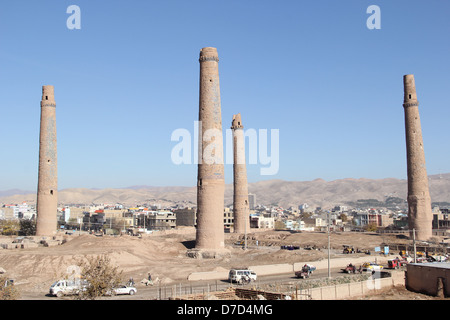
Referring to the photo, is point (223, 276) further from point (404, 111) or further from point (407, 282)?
point (404, 111)

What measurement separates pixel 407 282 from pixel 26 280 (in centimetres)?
2516

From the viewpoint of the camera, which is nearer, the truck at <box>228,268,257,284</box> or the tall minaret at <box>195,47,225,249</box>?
the truck at <box>228,268,257,284</box>

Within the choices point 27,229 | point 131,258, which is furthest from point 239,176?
point 27,229

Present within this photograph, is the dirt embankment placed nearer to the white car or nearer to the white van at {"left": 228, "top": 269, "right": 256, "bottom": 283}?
the white car

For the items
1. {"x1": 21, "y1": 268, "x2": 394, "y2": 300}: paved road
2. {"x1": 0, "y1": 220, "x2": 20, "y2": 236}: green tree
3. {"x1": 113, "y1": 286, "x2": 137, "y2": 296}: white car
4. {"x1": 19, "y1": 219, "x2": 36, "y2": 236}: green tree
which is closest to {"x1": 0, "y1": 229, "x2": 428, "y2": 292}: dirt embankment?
{"x1": 21, "y1": 268, "x2": 394, "y2": 300}: paved road

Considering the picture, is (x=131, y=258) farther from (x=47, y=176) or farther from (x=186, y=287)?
(x=47, y=176)

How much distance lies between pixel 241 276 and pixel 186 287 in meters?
3.70

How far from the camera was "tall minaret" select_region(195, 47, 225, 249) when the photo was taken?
135 feet

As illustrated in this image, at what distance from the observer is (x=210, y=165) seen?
41.1m

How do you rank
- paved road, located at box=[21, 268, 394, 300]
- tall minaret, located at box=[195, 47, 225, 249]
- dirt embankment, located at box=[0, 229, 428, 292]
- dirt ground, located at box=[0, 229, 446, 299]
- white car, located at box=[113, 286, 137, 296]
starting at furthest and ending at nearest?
tall minaret, located at box=[195, 47, 225, 249] < dirt embankment, located at box=[0, 229, 428, 292] < dirt ground, located at box=[0, 229, 446, 299] < white car, located at box=[113, 286, 137, 296] < paved road, located at box=[21, 268, 394, 300]

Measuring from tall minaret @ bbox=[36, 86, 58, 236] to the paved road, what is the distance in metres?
27.6

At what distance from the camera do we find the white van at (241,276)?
1137 inches
